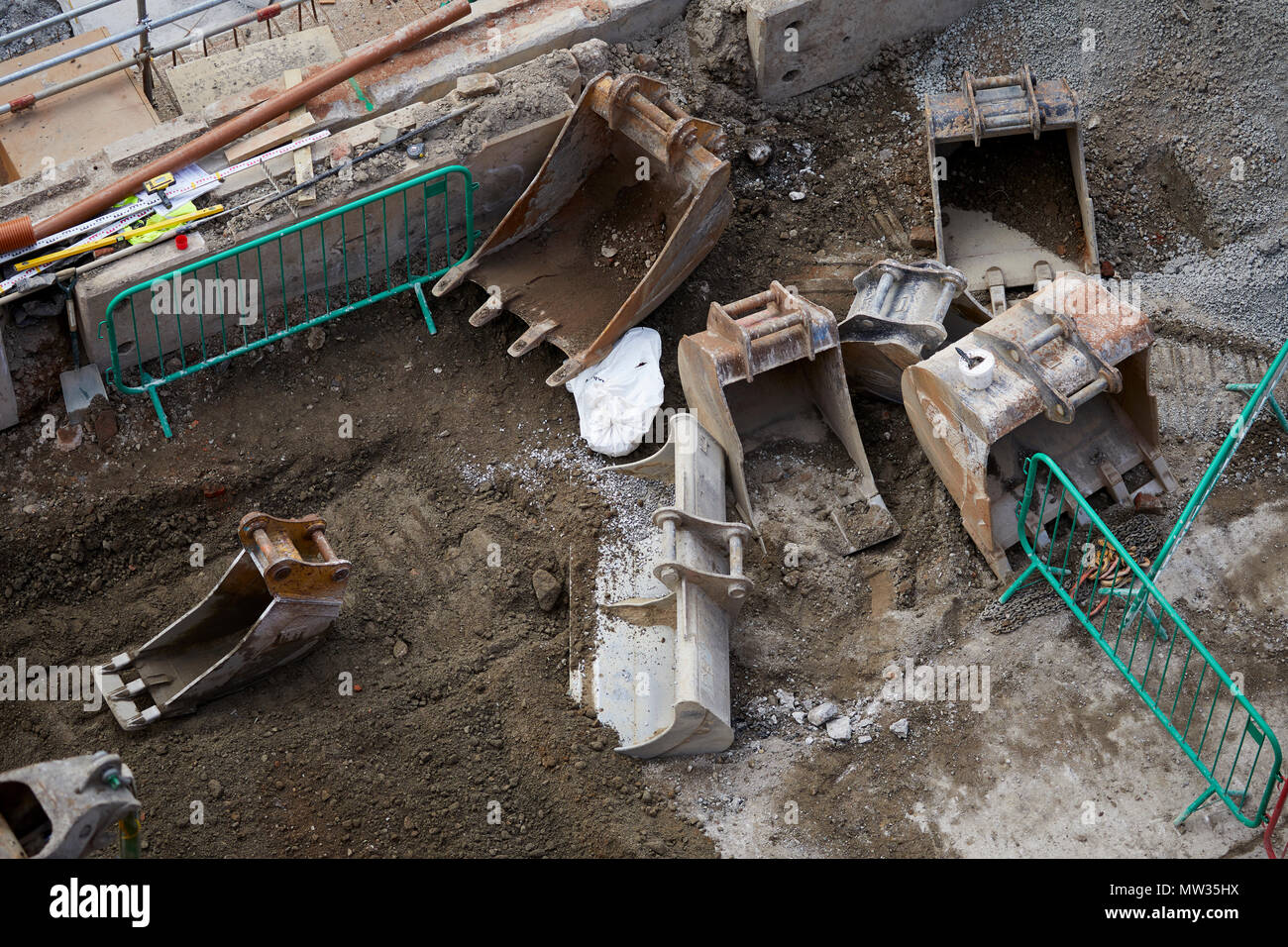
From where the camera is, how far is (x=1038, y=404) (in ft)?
22.8

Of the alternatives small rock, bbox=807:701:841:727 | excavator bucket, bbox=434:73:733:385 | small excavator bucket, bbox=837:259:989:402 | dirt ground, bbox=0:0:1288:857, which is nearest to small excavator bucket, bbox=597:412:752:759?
dirt ground, bbox=0:0:1288:857

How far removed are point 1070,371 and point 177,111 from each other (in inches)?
243

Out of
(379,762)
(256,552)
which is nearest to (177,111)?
(256,552)

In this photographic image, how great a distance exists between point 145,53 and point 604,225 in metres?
3.25

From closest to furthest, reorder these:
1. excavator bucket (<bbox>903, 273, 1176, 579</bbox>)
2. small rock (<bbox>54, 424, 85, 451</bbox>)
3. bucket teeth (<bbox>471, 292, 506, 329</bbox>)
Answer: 1. excavator bucket (<bbox>903, 273, 1176, 579</bbox>)
2. small rock (<bbox>54, 424, 85, 451</bbox>)
3. bucket teeth (<bbox>471, 292, 506, 329</bbox>)

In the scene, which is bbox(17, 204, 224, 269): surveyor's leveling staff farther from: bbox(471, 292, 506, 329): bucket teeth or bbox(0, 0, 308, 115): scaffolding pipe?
bbox(471, 292, 506, 329): bucket teeth

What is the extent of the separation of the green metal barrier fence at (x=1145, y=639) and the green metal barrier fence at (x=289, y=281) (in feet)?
13.3

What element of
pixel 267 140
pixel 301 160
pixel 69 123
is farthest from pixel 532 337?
pixel 69 123

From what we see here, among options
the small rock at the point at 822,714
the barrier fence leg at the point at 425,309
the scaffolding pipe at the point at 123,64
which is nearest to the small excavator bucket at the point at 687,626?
the small rock at the point at 822,714

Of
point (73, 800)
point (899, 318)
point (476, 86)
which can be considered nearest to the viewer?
point (73, 800)

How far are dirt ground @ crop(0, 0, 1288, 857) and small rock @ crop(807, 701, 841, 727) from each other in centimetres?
8

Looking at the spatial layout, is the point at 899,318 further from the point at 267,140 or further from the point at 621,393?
the point at 267,140

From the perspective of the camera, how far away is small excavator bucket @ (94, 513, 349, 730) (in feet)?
22.1

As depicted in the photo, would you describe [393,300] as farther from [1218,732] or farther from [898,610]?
[1218,732]
